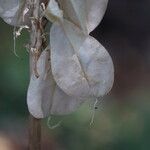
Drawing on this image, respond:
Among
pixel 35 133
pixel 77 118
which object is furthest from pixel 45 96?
pixel 77 118

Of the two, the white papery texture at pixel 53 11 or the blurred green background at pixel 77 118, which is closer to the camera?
the white papery texture at pixel 53 11

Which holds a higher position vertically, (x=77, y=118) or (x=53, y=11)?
(x=53, y=11)

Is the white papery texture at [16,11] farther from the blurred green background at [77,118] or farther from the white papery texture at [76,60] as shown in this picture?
the blurred green background at [77,118]

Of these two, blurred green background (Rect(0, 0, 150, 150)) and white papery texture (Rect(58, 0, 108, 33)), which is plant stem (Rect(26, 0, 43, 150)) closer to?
white papery texture (Rect(58, 0, 108, 33))

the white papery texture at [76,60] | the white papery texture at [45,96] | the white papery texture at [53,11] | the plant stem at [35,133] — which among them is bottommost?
the plant stem at [35,133]

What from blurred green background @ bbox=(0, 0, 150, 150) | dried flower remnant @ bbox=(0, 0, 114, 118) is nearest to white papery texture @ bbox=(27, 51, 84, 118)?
dried flower remnant @ bbox=(0, 0, 114, 118)

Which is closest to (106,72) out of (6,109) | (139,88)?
(6,109)

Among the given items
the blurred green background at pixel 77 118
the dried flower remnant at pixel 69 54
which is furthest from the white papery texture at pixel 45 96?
the blurred green background at pixel 77 118

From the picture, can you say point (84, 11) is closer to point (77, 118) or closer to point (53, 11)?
point (53, 11)
